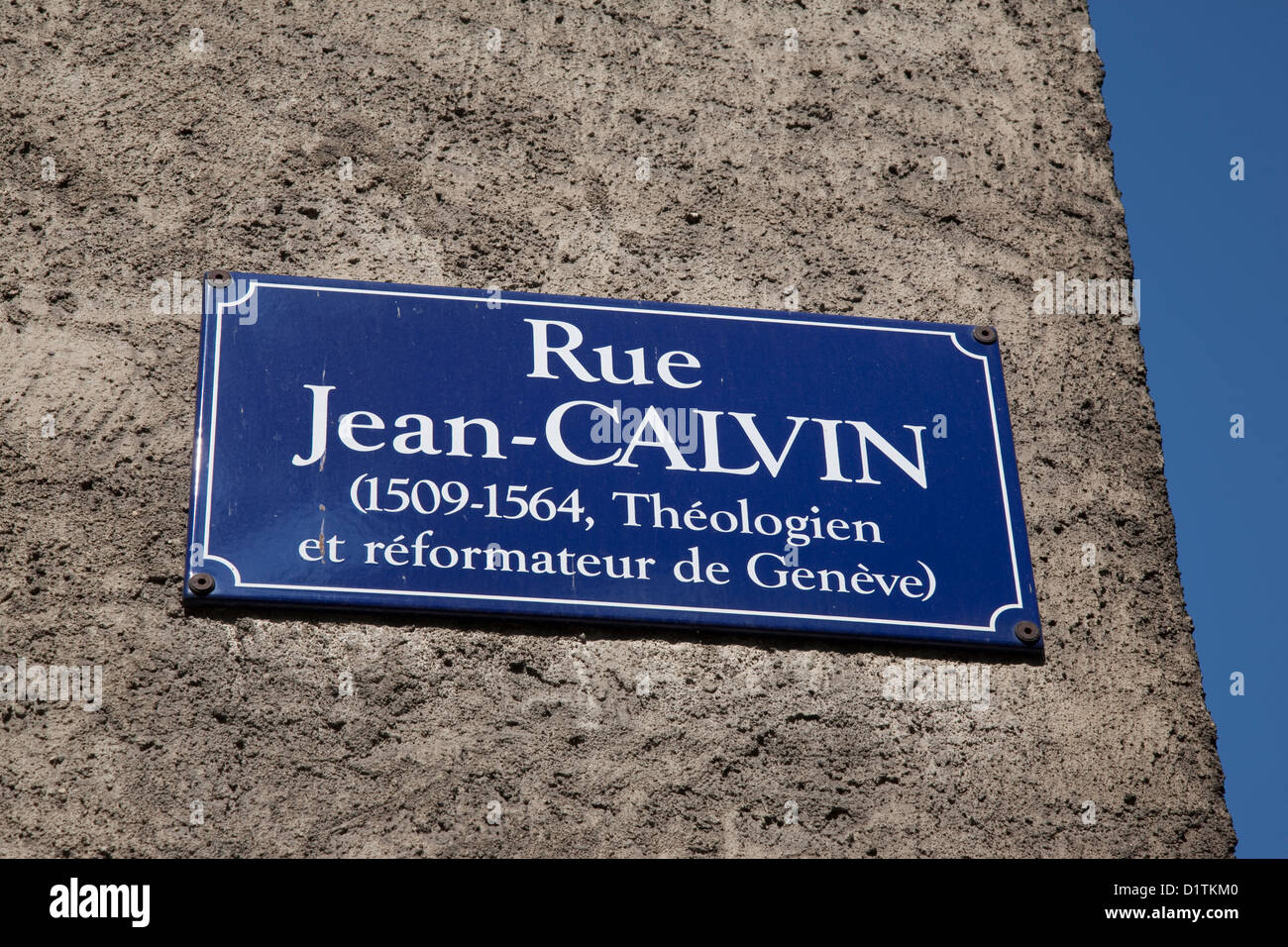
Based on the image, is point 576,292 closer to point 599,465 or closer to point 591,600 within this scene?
point 599,465

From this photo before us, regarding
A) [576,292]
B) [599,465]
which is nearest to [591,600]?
[599,465]

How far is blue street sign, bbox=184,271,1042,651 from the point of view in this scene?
2402mm

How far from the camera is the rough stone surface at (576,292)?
7.44 feet

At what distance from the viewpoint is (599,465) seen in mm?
2518

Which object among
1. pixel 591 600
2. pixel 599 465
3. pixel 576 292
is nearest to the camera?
pixel 591 600

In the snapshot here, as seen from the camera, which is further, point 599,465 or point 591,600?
point 599,465

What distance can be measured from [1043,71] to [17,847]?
98.1 inches

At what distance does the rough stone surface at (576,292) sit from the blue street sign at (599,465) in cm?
6

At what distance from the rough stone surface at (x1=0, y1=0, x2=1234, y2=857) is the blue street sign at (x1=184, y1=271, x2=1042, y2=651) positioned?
63 mm

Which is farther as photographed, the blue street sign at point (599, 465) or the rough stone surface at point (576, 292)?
the blue street sign at point (599, 465)

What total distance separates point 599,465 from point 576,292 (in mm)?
390

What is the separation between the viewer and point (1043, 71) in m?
3.18
